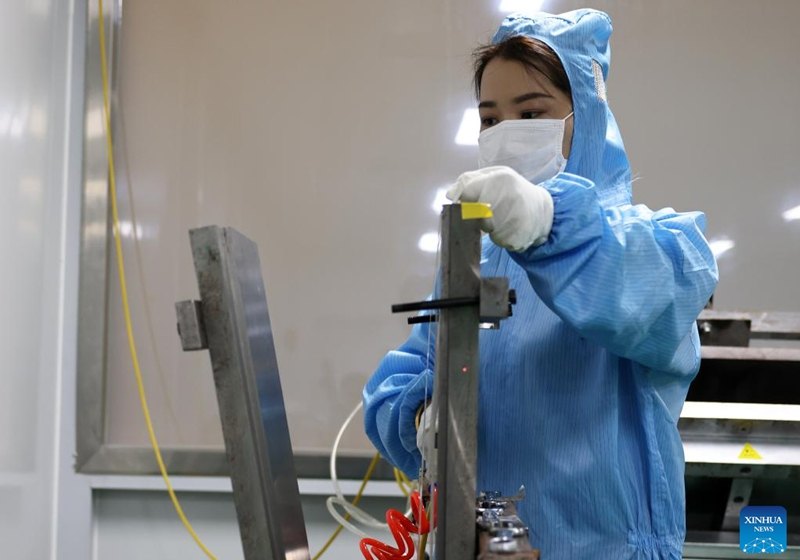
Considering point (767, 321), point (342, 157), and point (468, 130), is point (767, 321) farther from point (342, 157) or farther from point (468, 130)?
point (342, 157)

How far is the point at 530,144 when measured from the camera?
88 centimetres

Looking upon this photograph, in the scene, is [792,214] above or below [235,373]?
above

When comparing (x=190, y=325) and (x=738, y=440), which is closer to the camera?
(x=190, y=325)

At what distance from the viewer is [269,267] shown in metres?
1.90

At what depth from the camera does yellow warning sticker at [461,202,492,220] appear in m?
0.57

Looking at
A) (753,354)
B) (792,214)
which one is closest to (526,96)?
(753,354)

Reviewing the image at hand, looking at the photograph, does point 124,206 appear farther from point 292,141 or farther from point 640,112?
point 640,112

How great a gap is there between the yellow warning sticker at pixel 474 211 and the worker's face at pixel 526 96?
359 millimetres

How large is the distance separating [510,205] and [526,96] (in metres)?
0.33

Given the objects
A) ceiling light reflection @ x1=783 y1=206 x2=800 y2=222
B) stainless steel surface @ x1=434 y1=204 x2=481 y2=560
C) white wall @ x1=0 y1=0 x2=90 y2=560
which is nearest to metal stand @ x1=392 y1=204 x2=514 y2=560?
stainless steel surface @ x1=434 y1=204 x2=481 y2=560

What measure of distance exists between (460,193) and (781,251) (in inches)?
60.1

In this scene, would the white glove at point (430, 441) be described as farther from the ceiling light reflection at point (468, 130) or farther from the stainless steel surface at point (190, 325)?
the ceiling light reflection at point (468, 130)

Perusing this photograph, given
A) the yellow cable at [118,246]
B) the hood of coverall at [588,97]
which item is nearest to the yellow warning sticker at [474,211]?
the hood of coverall at [588,97]

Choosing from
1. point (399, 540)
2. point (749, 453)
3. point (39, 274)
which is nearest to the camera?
point (399, 540)
